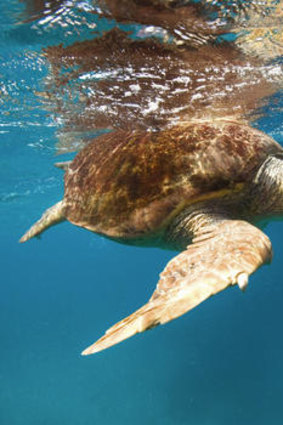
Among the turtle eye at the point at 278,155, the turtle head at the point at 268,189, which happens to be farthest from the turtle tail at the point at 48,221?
the turtle eye at the point at 278,155

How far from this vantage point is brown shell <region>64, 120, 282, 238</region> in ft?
10.6

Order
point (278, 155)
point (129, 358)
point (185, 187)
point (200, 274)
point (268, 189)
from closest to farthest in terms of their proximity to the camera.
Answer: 1. point (200, 274)
2. point (185, 187)
3. point (268, 189)
4. point (278, 155)
5. point (129, 358)

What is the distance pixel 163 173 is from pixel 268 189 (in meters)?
1.33

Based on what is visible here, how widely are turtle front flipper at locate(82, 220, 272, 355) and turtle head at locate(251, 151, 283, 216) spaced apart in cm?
96

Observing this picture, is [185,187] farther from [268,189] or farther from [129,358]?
[129,358]

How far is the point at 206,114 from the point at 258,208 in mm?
5279

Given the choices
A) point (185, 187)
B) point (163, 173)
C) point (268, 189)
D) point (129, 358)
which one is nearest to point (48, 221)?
point (163, 173)

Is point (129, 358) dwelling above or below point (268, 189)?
below

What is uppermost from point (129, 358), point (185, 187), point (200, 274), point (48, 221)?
point (200, 274)

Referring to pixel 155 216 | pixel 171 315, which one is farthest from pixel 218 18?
pixel 171 315

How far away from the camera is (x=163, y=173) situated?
3.36m

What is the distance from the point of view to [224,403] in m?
14.9

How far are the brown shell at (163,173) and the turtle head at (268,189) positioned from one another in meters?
0.14

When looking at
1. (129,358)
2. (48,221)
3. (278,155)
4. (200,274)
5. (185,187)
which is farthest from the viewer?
(129,358)
